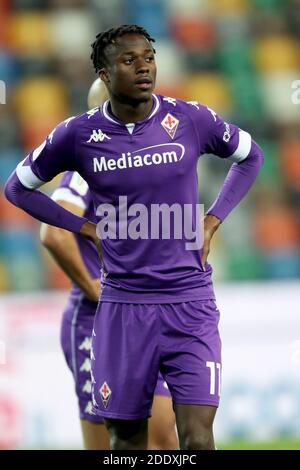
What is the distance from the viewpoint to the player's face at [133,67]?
4953 mm

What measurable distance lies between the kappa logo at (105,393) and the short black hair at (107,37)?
1420 mm

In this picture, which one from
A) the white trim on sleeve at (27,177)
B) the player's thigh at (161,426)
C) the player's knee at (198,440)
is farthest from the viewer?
the player's thigh at (161,426)

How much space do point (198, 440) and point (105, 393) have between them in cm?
53

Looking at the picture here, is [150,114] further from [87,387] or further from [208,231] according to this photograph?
[87,387]

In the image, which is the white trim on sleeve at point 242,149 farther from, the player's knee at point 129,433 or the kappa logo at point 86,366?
the kappa logo at point 86,366

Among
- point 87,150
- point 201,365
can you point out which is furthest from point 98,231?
point 201,365

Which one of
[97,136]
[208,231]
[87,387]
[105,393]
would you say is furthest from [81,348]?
[97,136]

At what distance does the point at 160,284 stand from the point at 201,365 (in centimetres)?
39

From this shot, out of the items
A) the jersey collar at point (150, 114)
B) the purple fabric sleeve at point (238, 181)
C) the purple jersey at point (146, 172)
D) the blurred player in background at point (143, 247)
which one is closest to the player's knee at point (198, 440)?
the blurred player in background at point (143, 247)

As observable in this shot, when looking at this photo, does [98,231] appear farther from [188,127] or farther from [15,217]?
[15,217]

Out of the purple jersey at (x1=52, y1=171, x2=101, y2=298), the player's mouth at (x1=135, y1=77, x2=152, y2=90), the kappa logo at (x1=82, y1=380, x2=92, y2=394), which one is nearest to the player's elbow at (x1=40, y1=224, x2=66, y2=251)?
the purple jersey at (x1=52, y1=171, x2=101, y2=298)

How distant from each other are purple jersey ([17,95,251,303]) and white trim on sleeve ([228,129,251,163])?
0.11m

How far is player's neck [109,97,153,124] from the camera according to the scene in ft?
16.6

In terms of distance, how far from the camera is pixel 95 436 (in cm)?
621
